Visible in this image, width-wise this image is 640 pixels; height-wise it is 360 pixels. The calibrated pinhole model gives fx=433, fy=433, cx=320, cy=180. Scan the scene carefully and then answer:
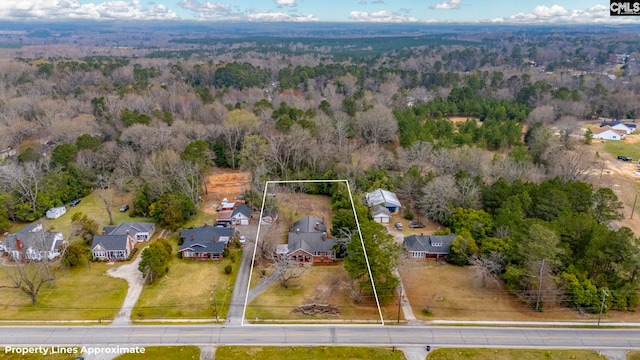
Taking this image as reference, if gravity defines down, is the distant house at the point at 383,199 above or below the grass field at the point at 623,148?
below

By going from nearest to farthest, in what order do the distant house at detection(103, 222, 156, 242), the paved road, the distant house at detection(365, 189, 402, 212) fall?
1. the paved road
2. the distant house at detection(103, 222, 156, 242)
3. the distant house at detection(365, 189, 402, 212)

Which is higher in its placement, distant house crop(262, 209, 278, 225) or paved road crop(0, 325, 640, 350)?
distant house crop(262, 209, 278, 225)

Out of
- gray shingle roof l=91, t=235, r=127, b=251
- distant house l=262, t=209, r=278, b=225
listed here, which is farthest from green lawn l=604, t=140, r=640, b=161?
gray shingle roof l=91, t=235, r=127, b=251

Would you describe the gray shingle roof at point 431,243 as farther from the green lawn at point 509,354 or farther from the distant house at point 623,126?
the distant house at point 623,126

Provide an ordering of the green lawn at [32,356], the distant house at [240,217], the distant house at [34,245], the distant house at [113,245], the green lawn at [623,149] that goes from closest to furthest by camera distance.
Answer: the green lawn at [32,356], the distant house at [34,245], the distant house at [113,245], the distant house at [240,217], the green lawn at [623,149]

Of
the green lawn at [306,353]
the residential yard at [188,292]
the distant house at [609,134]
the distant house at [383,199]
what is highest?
the distant house at [609,134]

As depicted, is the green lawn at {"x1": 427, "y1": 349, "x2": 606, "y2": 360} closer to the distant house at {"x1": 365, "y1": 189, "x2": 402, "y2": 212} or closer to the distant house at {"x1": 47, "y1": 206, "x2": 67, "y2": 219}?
the distant house at {"x1": 365, "y1": 189, "x2": 402, "y2": 212}

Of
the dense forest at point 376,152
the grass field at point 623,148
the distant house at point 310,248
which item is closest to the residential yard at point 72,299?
the dense forest at point 376,152
